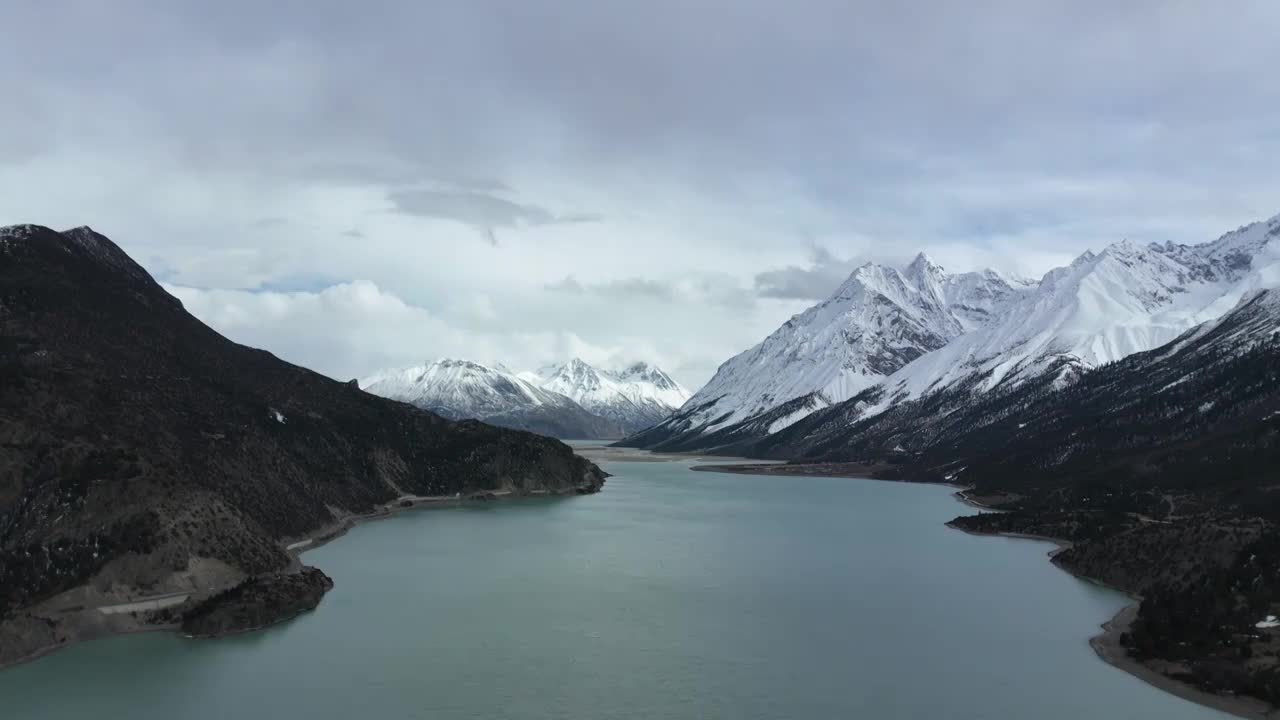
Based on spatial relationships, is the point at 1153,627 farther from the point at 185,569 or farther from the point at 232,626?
the point at 185,569

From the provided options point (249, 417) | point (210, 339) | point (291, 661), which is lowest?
point (291, 661)

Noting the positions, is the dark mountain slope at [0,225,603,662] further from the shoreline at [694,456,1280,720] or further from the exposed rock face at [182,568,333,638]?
the shoreline at [694,456,1280,720]

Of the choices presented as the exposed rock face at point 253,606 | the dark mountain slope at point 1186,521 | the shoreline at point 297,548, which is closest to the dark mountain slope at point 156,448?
the shoreline at point 297,548

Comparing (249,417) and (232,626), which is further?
(249,417)

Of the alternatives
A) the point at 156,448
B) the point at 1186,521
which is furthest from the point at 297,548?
the point at 1186,521

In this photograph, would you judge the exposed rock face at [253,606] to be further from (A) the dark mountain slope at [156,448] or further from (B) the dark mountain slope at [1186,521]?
(B) the dark mountain slope at [1186,521]

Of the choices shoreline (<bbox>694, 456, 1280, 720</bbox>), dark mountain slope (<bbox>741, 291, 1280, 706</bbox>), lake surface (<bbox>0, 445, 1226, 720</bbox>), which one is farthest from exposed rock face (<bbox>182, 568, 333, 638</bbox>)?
dark mountain slope (<bbox>741, 291, 1280, 706</bbox>)

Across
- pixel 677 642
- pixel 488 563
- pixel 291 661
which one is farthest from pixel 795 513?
pixel 291 661

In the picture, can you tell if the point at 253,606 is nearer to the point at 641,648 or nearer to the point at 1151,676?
the point at 641,648
